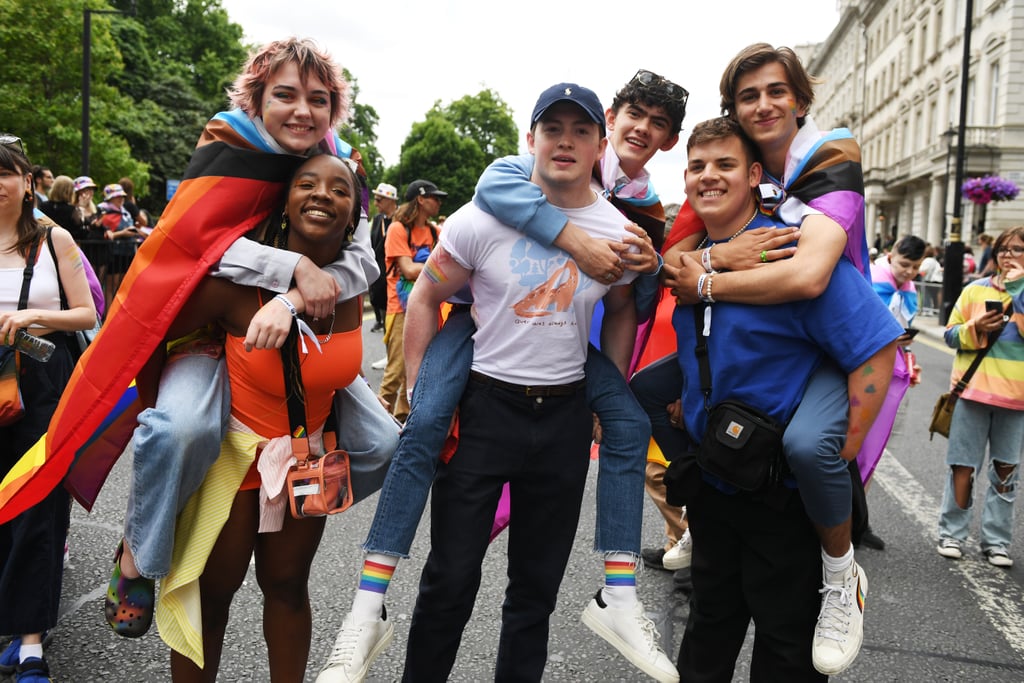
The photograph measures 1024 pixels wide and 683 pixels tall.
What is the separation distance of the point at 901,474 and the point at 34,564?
6232 mm

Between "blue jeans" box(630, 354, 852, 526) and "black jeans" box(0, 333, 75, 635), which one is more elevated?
"blue jeans" box(630, 354, 852, 526)

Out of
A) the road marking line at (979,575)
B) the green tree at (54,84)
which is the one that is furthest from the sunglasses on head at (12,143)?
the green tree at (54,84)

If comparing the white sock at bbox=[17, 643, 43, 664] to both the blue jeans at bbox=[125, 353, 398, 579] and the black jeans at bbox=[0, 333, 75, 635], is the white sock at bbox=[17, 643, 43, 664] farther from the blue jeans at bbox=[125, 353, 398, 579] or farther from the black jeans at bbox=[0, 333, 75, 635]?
the blue jeans at bbox=[125, 353, 398, 579]

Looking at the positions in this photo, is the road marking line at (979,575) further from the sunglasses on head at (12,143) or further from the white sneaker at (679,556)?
the sunglasses on head at (12,143)

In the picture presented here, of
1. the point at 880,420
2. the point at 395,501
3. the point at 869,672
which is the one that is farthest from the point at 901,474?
the point at 395,501

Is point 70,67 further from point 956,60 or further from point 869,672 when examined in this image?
point 956,60

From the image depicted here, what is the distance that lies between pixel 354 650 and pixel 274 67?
177cm

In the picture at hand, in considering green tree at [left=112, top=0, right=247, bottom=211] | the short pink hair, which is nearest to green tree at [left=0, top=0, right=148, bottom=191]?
green tree at [left=112, top=0, right=247, bottom=211]

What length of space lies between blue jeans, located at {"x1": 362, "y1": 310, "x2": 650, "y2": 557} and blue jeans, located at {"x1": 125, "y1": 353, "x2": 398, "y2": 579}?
1.85 ft

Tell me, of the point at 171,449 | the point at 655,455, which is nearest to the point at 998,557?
the point at 655,455

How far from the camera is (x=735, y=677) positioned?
3354 millimetres

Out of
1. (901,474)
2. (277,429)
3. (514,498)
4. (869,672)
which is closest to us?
(277,429)

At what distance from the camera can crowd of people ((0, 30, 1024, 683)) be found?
2.30m

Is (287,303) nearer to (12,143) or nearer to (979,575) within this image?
(12,143)
